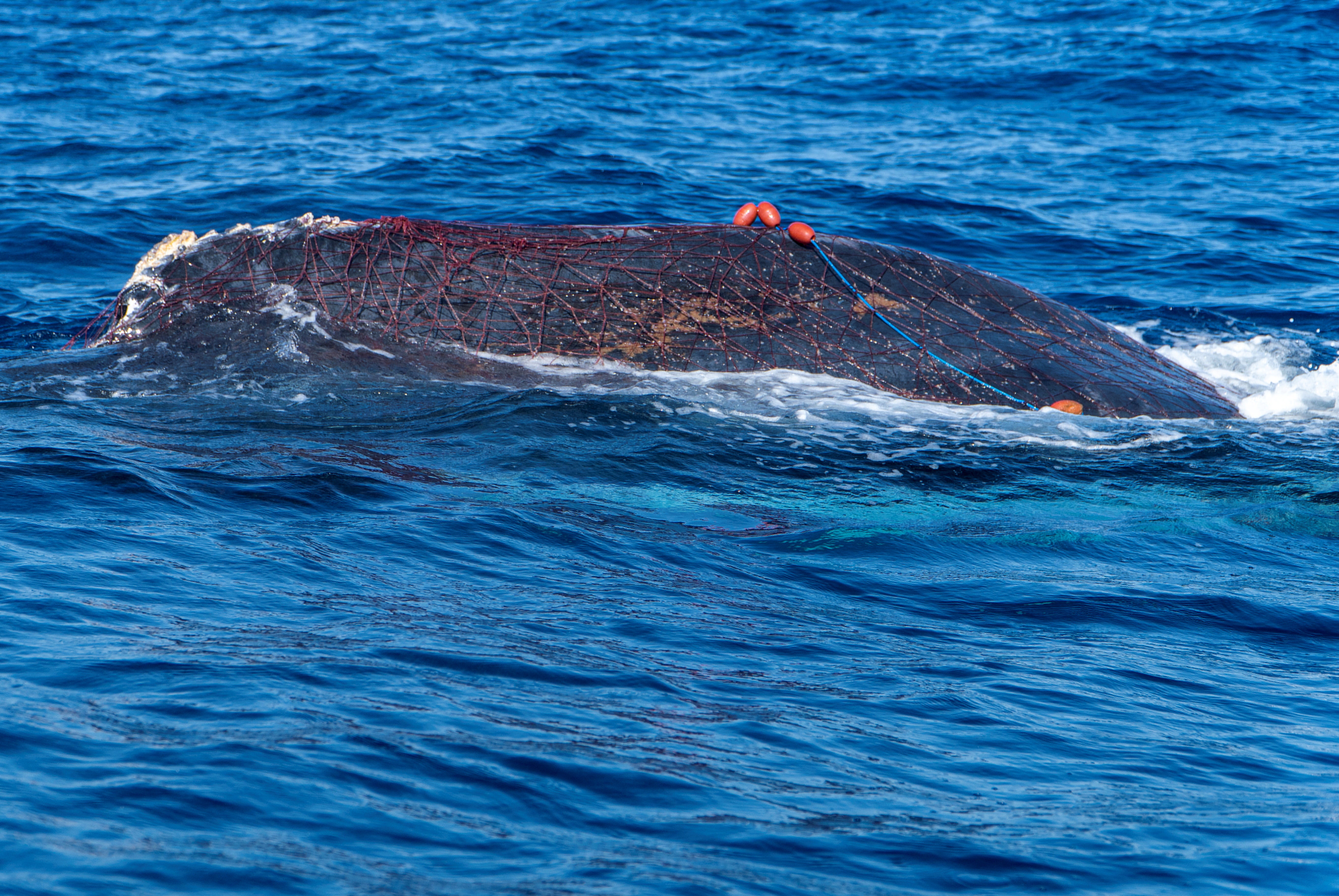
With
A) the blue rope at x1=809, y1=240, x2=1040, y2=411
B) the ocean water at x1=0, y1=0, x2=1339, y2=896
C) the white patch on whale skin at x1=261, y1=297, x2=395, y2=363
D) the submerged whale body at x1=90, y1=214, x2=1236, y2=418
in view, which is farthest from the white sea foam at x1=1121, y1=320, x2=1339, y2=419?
the white patch on whale skin at x1=261, y1=297, x2=395, y2=363

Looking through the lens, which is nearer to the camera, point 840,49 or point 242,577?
point 242,577

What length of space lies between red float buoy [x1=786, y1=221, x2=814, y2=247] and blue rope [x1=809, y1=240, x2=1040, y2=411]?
4cm

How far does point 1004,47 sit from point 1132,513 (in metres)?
17.6

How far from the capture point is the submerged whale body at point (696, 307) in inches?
366

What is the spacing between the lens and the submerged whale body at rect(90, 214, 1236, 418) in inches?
366

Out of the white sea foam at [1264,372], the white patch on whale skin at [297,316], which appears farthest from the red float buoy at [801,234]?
the white sea foam at [1264,372]

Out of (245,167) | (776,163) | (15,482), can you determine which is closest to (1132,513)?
(15,482)

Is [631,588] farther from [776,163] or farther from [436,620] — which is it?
[776,163]

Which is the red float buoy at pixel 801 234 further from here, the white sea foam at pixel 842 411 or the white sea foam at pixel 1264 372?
the white sea foam at pixel 1264 372

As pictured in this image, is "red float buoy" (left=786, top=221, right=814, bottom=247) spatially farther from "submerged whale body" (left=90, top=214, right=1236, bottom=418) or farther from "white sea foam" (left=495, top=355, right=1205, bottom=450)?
"white sea foam" (left=495, top=355, right=1205, bottom=450)

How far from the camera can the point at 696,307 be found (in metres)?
9.45

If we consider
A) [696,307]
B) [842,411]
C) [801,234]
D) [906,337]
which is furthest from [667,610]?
[801,234]

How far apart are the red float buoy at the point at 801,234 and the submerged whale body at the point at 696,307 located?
0.22 feet

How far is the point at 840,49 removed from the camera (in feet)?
76.9
